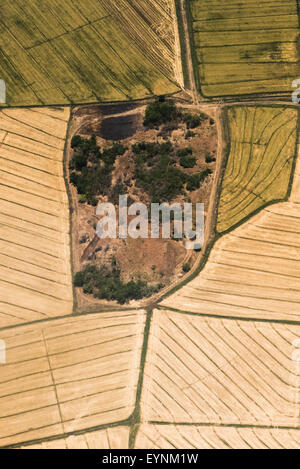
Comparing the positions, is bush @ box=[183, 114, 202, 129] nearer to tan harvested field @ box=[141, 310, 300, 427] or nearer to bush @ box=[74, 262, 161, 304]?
bush @ box=[74, 262, 161, 304]

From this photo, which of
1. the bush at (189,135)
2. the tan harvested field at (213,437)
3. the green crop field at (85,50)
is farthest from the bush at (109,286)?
the green crop field at (85,50)

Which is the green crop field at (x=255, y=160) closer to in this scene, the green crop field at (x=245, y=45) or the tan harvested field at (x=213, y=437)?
the green crop field at (x=245, y=45)

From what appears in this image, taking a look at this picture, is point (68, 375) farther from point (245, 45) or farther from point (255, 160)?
point (245, 45)

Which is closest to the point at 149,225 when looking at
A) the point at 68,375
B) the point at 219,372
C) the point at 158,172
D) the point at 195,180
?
the point at 158,172

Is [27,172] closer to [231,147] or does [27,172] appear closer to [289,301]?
[231,147]

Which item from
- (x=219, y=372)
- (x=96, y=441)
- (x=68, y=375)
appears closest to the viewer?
(x=96, y=441)

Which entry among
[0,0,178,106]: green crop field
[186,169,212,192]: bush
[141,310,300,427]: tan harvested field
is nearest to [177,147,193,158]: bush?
[186,169,212,192]: bush
